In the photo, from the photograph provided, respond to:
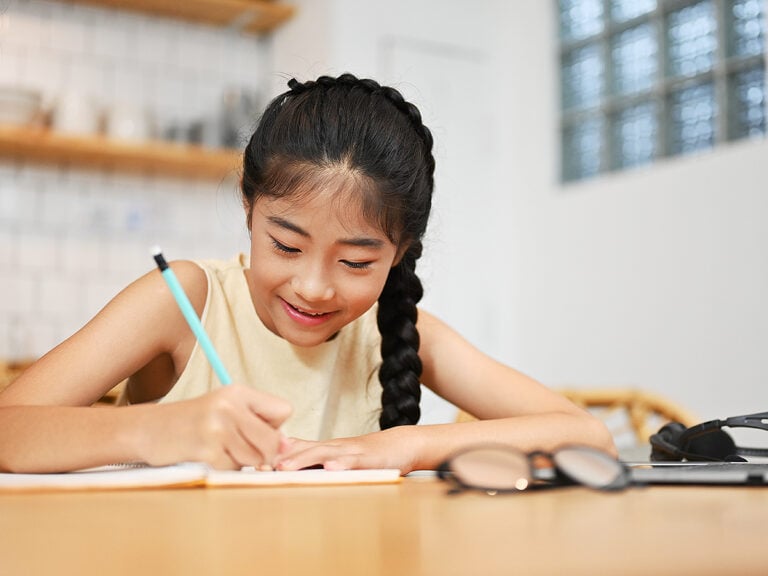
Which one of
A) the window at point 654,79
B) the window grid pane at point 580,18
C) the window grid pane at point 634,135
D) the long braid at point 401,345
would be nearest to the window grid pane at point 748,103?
the window at point 654,79

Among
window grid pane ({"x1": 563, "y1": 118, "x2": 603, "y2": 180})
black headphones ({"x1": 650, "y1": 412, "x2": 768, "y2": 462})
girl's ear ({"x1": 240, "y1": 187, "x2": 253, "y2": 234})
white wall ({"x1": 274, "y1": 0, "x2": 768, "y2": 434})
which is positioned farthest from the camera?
window grid pane ({"x1": 563, "y1": 118, "x2": 603, "y2": 180})

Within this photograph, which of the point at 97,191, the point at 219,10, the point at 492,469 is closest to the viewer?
the point at 492,469

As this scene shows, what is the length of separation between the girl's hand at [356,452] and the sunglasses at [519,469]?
212 millimetres

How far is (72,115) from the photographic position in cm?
337

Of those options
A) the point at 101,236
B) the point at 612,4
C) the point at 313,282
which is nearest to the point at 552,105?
the point at 612,4

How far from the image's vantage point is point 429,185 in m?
1.25

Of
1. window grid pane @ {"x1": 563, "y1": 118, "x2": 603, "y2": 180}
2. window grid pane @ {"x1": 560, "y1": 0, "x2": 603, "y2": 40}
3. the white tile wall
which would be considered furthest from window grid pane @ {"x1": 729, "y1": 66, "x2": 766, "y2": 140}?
the white tile wall

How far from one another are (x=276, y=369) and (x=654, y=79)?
244cm

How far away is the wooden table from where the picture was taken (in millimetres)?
328

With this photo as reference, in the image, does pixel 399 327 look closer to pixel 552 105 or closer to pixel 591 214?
pixel 591 214

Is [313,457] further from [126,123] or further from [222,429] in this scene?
[126,123]

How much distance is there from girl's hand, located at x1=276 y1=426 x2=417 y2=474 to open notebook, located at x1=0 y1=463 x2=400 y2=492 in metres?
0.06

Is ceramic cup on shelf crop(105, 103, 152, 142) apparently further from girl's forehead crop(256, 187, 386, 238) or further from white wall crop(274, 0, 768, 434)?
girl's forehead crop(256, 187, 386, 238)

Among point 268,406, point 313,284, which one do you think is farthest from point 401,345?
point 268,406
